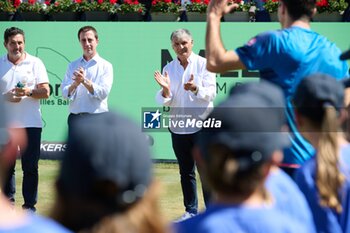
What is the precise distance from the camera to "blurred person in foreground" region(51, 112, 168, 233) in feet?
7.48

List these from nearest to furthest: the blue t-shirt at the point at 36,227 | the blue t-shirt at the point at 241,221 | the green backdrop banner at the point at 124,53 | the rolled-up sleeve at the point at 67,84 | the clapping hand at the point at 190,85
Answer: the blue t-shirt at the point at 36,227 < the blue t-shirt at the point at 241,221 < the clapping hand at the point at 190,85 < the rolled-up sleeve at the point at 67,84 < the green backdrop banner at the point at 124,53

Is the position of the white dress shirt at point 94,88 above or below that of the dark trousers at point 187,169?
above

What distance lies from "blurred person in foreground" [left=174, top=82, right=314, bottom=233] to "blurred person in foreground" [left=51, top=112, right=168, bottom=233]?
0.49 m

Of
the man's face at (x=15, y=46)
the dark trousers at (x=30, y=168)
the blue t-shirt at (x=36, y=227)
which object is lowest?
the dark trousers at (x=30, y=168)

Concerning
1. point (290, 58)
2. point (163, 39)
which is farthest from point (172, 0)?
point (290, 58)

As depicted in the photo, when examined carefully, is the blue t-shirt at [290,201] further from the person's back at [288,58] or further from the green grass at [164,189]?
the green grass at [164,189]

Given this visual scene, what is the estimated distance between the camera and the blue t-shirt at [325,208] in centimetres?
365

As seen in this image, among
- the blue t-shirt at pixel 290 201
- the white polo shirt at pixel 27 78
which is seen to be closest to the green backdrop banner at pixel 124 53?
the white polo shirt at pixel 27 78

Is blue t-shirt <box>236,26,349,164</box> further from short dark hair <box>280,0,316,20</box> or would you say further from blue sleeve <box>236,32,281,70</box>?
short dark hair <box>280,0,316,20</box>

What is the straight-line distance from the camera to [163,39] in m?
13.2

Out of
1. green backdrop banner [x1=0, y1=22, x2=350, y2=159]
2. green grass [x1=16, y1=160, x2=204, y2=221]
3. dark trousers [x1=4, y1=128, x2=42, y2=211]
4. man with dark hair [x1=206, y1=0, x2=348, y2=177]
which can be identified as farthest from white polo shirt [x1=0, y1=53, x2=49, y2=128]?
man with dark hair [x1=206, y1=0, x2=348, y2=177]

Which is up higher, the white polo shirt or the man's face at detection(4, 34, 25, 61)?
the man's face at detection(4, 34, 25, 61)

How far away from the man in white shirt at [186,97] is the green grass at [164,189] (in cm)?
37

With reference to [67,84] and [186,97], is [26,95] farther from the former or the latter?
[186,97]
